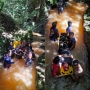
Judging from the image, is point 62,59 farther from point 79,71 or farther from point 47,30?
point 47,30

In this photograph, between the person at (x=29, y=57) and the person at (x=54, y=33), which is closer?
the person at (x=29, y=57)

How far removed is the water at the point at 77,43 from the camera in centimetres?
930

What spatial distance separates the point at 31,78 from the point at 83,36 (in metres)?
3.50

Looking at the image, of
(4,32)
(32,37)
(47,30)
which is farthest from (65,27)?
(4,32)

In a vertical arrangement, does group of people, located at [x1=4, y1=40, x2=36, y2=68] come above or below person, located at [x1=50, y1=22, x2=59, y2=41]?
below

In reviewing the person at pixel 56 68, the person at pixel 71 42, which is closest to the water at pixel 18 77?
the person at pixel 56 68

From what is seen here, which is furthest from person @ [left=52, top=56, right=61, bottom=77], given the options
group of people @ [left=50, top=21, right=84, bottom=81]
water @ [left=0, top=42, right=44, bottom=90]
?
water @ [left=0, top=42, right=44, bottom=90]

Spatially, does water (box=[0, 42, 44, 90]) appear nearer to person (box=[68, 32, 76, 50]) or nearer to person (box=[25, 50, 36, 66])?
person (box=[25, 50, 36, 66])

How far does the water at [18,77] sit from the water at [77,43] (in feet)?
2.39

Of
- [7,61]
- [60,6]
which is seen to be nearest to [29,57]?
[7,61]

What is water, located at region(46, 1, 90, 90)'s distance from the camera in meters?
9.30

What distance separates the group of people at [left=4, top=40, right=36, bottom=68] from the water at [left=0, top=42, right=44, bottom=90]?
0.21 metres

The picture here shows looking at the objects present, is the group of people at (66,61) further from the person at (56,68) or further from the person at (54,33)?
the person at (54,33)

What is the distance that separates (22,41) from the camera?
38.8ft
